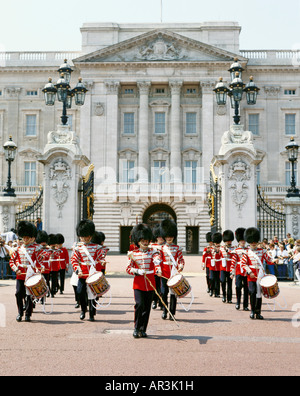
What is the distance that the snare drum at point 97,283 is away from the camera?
831 cm

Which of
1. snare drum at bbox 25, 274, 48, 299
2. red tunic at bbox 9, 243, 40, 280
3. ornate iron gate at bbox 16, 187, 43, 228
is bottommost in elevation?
snare drum at bbox 25, 274, 48, 299

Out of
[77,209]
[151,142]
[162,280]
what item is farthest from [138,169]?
[162,280]

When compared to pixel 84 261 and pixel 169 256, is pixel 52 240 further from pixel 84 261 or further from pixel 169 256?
pixel 169 256

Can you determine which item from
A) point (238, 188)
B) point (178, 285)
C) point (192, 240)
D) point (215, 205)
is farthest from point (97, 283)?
point (192, 240)

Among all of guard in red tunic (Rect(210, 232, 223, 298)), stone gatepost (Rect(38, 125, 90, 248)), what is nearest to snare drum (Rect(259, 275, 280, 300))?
guard in red tunic (Rect(210, 232, 223, 298))

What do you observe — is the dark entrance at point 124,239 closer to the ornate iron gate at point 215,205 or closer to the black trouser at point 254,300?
the ornate iron gate at point 215,205

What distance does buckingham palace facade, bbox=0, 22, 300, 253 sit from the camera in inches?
1575

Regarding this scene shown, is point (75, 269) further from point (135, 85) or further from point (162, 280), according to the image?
point (135, 85)

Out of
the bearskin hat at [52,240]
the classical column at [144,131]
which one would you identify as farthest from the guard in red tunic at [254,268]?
the classical column at [144,131]

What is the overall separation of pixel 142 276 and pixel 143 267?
0.49 feet

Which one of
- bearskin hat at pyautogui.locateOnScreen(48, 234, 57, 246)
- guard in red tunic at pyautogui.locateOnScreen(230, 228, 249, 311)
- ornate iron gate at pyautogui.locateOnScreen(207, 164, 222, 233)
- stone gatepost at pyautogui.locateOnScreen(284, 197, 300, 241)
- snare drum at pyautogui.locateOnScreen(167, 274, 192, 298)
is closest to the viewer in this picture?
snare drum at pyautogui.locateOnScreen(167, 274, 192, 298)

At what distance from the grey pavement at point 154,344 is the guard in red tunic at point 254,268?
314 mm

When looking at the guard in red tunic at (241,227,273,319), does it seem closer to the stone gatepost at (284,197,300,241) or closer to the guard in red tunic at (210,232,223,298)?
the guard in red tunic at (210,232,223,298)

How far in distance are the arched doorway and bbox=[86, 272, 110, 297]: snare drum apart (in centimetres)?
3057
